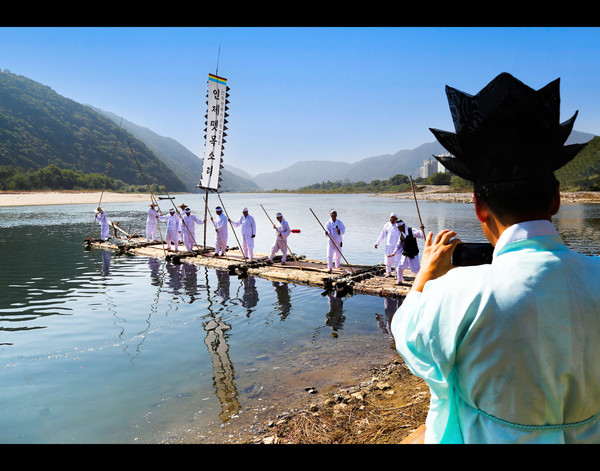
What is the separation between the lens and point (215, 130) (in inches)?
645

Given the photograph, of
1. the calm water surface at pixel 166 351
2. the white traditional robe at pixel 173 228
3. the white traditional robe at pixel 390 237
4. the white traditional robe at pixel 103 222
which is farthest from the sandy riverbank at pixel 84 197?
the white traditional robe at pixel 390 237

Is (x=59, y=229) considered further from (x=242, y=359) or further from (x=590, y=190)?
(x=590, y=190)

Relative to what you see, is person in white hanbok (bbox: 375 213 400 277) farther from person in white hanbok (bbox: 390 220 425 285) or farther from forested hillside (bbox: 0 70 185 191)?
forested hillside (bbox: 0 70 185 191)

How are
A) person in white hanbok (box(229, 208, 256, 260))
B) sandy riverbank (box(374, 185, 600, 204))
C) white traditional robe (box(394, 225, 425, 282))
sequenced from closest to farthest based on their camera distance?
white traditional robe (box(394, 225, 425, 282))
person in white hanbok (box(229, 208, 256, 260))
sandy riverbank (box(374, 185, 600, 204))

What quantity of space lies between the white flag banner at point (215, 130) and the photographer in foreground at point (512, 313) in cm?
1575

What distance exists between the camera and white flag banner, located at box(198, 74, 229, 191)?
53.3 feet

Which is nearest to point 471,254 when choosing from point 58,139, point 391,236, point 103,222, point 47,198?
point 391,236

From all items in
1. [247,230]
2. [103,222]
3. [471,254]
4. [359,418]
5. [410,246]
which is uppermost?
[471,254]

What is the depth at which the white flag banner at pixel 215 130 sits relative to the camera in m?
A: 16.2

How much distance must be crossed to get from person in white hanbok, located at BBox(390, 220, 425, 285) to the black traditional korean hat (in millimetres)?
9866

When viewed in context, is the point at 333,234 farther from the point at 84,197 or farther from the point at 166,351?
the point at 84,197

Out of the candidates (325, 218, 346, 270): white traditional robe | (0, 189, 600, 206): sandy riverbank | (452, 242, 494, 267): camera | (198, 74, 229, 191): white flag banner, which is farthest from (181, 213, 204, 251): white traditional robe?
(0, 189, 600, 206): sandy riverbank

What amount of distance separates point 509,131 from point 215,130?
1631 cm
